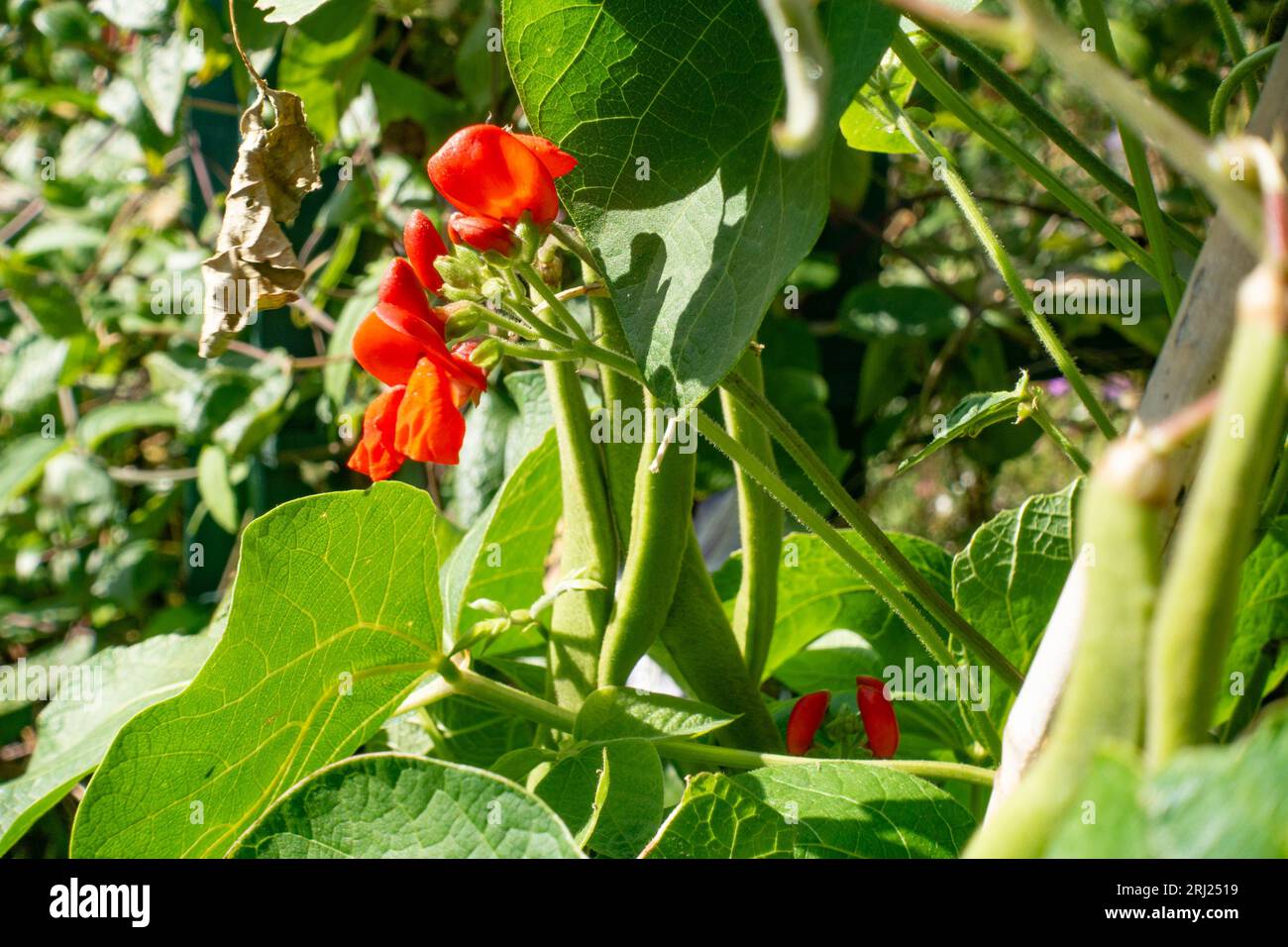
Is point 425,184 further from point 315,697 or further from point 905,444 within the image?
point 315,697

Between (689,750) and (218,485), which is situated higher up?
(218,485)

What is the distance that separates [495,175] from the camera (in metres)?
0.50

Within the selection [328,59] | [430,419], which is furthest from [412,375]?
[328,59]

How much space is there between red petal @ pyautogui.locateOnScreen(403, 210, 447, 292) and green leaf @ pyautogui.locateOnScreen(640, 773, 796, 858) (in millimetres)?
269

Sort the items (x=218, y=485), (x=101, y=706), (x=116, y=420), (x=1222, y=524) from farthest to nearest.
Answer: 1. (x=116, y=420)
2. (x=218, y=485)
3. (x=101, y=706)
4. (x=1222, y=524)

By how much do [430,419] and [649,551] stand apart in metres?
0.14

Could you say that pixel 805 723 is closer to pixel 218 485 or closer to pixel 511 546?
pixel 511 546

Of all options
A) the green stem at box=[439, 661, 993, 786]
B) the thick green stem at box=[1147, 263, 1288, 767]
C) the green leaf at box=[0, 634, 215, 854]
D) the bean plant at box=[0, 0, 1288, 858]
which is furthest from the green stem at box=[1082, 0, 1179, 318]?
the green leaf at box=[0, 634, 215, 854]

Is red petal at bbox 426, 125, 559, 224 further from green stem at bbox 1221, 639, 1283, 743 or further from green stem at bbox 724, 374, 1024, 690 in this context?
green stem at bbox 1221, 639, 1283, 743

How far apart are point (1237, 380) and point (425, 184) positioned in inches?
51.6

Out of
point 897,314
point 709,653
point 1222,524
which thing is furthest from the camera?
point 897,314

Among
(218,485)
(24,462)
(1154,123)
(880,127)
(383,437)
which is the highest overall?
(24,462)

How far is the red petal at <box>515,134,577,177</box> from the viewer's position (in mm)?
470
